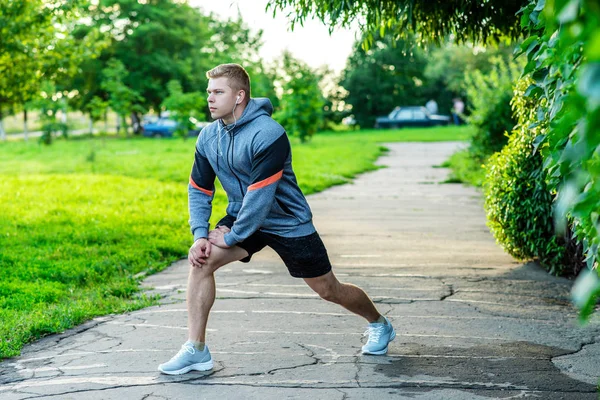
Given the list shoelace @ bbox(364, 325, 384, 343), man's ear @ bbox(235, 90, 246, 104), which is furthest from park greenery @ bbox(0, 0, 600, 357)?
man's ear @ bbox(235, 90, 246, 104)

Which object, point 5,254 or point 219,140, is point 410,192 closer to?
point 5,254

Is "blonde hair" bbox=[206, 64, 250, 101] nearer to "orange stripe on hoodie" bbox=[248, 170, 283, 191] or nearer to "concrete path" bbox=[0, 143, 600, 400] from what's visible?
"orange stripe on hoodie" bbox=[248, 170, 283, 191]

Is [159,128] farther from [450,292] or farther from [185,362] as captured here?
[185,362]

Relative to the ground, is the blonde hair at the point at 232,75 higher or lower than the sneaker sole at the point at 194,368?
higher

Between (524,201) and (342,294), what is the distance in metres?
3.45

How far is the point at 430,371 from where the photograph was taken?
522 cm

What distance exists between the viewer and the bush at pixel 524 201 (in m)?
8.11

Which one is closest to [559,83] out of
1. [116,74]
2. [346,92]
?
[116,74]

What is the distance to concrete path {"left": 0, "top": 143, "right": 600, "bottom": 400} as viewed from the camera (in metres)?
4.93

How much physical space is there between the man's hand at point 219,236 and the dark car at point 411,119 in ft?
189

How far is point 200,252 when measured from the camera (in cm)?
512

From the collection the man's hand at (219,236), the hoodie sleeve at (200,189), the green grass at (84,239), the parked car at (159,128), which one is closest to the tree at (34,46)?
the green grass at (84,239)

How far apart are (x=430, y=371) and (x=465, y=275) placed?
3344 mm

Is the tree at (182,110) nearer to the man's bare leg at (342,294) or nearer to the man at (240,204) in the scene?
the man's bare leg at (342,294)
